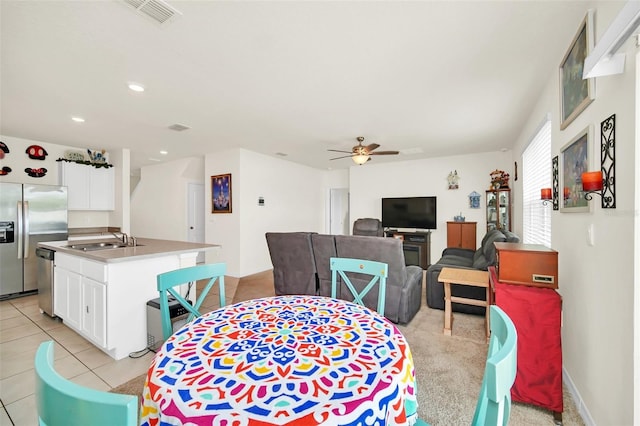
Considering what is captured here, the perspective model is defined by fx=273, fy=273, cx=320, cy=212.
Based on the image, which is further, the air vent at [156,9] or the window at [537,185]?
the window at [537,185]

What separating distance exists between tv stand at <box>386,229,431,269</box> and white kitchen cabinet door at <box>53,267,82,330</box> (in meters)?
5.14

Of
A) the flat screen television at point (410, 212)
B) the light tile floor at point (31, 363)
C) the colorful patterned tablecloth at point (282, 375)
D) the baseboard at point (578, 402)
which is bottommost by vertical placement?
the light tile floor at point (31, 363)

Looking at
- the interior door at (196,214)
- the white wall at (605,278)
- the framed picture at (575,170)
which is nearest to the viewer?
the white wall at (605,278)

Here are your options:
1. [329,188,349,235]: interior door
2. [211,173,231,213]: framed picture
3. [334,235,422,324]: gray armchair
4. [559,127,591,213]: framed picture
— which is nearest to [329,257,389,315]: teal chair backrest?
[334,235,422,324]: gray armchair

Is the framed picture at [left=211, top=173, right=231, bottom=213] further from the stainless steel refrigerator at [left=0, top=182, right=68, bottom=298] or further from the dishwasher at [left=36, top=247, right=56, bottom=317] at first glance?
the dishwasher at [left=36, top=247, right=56, bottom=317]

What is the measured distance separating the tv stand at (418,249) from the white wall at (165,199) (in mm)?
4980

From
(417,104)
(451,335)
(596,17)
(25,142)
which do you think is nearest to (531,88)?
(417,104)

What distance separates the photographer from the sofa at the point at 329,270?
9.56 feet

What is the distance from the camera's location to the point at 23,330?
285 centimetres

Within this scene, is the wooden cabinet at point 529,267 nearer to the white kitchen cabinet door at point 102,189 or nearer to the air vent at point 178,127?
the air vent at point 178,127

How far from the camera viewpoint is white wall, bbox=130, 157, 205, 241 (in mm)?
6215

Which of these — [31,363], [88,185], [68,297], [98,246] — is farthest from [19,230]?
[31,363]

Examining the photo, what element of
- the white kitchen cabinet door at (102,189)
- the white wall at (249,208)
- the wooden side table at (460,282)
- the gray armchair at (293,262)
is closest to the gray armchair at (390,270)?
the wooden side table at (460,282)

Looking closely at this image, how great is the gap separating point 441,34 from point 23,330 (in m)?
Answer: 4.75
